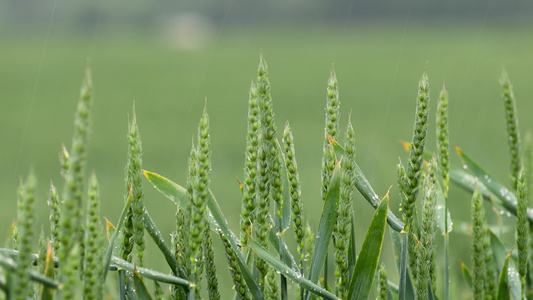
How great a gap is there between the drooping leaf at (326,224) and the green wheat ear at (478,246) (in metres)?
0.21

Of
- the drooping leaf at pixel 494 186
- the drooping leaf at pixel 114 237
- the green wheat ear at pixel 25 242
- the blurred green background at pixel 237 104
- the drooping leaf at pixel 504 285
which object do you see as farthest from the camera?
the blurred green background at pixel 237 104

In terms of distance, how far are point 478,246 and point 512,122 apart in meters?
0.32

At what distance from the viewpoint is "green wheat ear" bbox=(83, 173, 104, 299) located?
71 cm

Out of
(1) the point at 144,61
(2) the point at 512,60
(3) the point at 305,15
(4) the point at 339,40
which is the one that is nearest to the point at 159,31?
(3) the point at 305,15

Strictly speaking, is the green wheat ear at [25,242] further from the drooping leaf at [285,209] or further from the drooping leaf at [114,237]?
the drooping leaf at [285,209]

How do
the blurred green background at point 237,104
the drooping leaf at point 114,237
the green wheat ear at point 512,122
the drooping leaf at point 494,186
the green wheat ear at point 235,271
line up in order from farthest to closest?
the blurred green background at point 237,104 → the drooping leaf at point 494,186 → the green wheat ear at point 512,122 → the green wheat ear at point 235,271 → the drooping leaf at point 114,237

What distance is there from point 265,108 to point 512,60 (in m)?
18.9

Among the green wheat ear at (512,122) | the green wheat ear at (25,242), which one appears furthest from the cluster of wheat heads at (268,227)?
the green wheat ear at (512,122)

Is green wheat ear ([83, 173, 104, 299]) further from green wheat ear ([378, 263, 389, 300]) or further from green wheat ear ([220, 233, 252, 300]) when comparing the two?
green wheat ear ([378, 263, 389, 300])

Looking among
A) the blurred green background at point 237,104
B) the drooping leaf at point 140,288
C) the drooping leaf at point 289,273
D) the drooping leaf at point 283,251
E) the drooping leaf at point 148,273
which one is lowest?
the drooping leaf at point 140,288

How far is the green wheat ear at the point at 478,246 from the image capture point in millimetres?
976

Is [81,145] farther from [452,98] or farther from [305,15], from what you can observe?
[305,15]

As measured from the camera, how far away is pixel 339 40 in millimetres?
32906

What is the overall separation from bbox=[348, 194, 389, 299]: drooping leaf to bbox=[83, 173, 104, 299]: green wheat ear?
1.07 feet
